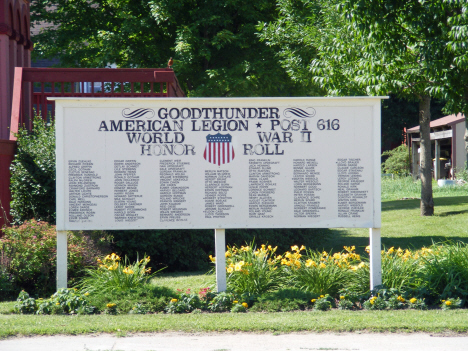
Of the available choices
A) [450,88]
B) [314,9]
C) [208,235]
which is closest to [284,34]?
[314,9]

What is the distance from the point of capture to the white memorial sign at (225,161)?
240 inches

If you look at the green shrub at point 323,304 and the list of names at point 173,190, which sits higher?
the list of names at point 173,190

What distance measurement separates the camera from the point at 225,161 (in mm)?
6156

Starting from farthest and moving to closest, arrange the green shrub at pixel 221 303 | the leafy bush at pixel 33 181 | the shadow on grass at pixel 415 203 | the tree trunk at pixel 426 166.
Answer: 1. the shadow on grass at pixel 415 203
2. the tree trunk at pixel 426 166
3. the leafy bush at pixel 33 181
4. the green shrub at pixel 221 303

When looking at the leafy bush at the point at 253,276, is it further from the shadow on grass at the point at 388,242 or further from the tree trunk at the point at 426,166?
the tree trunk at the point at 426,166

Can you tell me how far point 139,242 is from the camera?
316 inches

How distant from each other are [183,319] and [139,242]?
299 centimetres

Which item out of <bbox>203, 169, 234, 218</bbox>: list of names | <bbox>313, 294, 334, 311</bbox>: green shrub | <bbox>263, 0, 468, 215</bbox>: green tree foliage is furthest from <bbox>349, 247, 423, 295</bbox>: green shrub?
<bbox>263, 0, 468, 215</bbox>: green tree foliage

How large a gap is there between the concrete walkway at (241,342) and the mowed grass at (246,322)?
0.11m

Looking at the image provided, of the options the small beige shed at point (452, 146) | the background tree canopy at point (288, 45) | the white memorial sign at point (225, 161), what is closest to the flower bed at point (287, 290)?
the white memorial sign at point (225, 161)

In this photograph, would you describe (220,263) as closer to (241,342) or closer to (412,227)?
(241,342)

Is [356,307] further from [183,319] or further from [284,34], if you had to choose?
[284,34]

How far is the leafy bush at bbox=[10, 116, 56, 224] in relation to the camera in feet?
24.8

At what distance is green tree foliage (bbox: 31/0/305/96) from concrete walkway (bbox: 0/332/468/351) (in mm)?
10814
